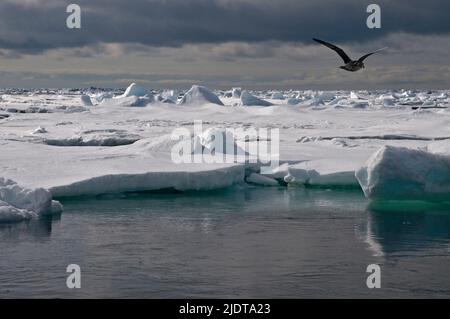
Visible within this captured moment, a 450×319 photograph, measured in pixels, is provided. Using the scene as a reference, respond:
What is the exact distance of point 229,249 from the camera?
9367mm

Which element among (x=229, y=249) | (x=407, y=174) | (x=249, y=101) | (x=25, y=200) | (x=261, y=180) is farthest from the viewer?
(x=249, y=101)

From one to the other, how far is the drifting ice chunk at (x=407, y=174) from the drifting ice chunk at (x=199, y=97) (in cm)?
2714

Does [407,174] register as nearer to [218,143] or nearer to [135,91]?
[218,143]

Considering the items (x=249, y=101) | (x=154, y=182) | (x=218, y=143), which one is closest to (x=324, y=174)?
(x=218, y=143)

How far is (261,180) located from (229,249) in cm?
685

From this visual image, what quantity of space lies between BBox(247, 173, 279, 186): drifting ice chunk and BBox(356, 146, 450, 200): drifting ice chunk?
343 centimetres

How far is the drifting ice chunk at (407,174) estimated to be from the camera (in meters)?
12.8

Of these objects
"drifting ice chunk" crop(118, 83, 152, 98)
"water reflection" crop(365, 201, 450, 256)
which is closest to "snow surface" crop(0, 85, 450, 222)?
"water reflection" crop(365, 201, 450, 256)

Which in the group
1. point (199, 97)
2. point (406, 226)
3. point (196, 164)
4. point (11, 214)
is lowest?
point (406, 226)

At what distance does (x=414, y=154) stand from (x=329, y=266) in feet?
16.7

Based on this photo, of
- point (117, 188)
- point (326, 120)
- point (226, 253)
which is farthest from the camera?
point (326, 120)
